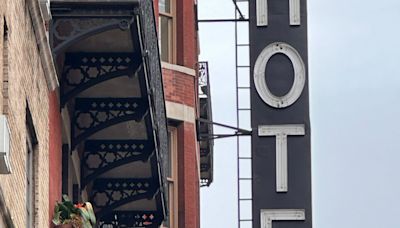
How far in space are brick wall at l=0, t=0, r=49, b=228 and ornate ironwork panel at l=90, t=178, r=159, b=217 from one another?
636cm

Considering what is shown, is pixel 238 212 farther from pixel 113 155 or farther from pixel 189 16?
pixel 113 155

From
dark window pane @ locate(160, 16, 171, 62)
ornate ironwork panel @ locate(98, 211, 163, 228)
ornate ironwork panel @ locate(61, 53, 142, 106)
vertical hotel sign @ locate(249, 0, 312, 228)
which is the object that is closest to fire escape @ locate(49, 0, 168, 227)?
ornate ironwork panel @ locate(61, 53, 142, 106)

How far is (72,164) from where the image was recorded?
80.9ft

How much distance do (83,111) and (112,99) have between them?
408mm

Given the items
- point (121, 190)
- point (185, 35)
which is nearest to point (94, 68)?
point (121, 190)

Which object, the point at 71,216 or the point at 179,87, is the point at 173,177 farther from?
the point at 71,216

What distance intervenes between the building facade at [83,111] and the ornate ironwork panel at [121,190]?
0.6 inches

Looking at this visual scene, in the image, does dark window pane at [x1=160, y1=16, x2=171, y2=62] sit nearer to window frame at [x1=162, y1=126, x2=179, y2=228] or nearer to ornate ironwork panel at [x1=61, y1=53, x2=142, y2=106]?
window frame at [x1=162, y1=126, x2=179, y2=228]

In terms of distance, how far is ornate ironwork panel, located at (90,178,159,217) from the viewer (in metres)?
26.8

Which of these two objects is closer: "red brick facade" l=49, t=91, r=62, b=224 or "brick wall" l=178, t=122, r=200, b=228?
"red brick facade" l=49, t=91, r=62, b=224

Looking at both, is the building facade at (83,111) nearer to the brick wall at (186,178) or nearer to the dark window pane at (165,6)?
the brick wall at (186,178)

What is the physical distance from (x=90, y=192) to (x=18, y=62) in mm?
9782

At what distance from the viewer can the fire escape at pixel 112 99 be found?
20766 millimetres

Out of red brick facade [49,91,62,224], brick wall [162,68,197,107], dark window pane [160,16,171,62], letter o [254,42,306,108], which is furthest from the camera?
letter o [254,42,306,108]
